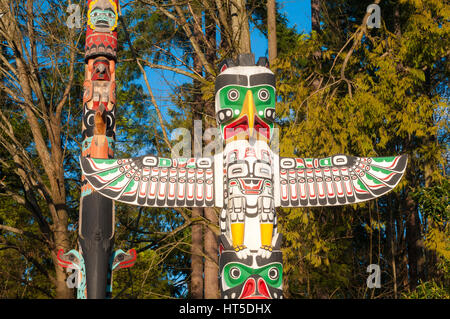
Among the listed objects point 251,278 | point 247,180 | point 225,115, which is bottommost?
point 251,278

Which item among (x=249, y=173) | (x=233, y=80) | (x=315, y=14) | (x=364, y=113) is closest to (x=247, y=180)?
(x=249, y=173)

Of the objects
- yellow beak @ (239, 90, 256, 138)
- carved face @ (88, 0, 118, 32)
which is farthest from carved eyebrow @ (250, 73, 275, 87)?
carved face @ (88, 0, 118, 32)

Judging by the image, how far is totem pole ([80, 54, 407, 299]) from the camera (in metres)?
5.58

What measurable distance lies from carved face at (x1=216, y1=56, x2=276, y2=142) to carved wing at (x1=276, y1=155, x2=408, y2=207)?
1.73ft

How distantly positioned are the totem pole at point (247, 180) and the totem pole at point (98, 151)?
1.25 meters

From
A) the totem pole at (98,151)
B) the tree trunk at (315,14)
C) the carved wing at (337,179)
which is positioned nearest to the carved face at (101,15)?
the totem pole at (98,151)

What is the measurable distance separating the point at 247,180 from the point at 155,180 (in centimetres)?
95

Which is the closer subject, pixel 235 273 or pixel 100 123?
pixel 235 273

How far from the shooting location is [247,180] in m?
5.81

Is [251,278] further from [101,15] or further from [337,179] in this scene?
[101,15]

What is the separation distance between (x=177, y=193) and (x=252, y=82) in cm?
144
